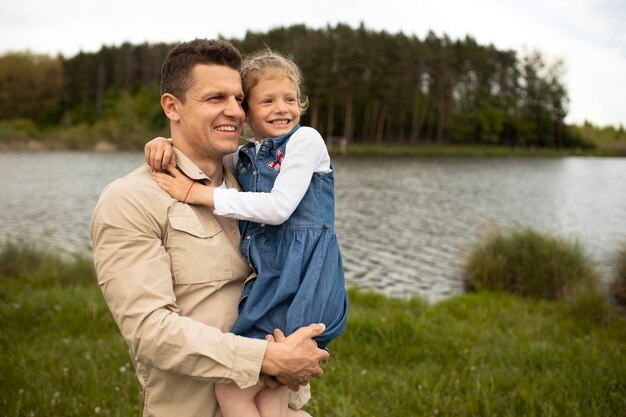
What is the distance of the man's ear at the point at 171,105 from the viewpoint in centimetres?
237

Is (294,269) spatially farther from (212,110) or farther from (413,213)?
(413,213)

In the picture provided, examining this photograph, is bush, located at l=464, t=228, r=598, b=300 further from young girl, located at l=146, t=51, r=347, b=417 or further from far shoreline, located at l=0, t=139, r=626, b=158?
far shoreline, located at l=0, t=139, r=626, b=158

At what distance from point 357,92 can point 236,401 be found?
192 ft

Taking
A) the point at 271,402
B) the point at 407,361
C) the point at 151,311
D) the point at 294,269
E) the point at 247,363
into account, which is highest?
the point at 294,269

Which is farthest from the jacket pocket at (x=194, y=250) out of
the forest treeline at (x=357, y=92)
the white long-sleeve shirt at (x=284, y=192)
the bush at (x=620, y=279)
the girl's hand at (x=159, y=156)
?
the forest treeline at (x=357, y=92)

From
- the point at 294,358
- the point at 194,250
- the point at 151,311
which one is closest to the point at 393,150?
the point at 194,250

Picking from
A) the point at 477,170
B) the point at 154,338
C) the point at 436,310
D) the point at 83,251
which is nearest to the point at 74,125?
the point at 477,170

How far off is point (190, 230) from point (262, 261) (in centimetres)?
31

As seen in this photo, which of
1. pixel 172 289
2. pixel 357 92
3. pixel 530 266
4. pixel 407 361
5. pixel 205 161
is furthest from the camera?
pixel 357 92

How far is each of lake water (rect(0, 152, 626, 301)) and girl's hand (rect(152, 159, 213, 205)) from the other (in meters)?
9.08

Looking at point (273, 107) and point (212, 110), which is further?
point (273, 107)

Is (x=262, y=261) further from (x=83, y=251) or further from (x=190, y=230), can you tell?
(x=83, y=251)

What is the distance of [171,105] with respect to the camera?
7.86 ft

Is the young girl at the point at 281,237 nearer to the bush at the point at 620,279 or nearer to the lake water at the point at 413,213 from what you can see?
the lake water at the point at 413,213
